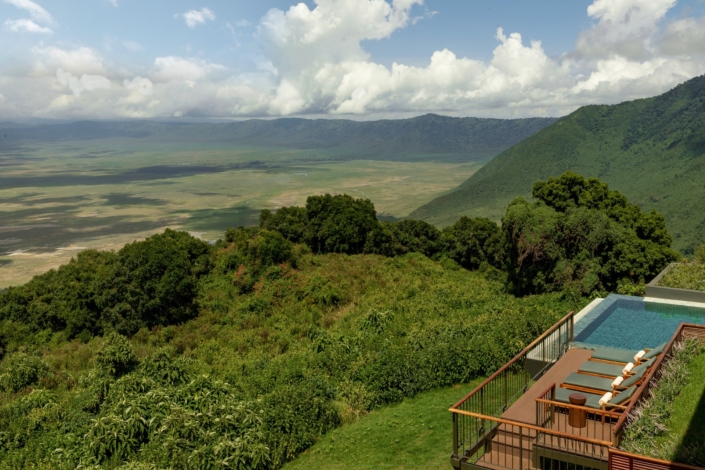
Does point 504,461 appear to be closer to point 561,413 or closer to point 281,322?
point 561,413

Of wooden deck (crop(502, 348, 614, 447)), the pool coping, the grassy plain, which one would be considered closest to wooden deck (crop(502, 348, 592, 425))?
wooden deck (crop(502, 348, 614, 447))

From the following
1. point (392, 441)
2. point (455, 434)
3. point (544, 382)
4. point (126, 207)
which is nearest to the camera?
point (455, 434)

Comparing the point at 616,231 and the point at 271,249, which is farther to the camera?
the point at 271,249

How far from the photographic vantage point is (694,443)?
695 centimetres

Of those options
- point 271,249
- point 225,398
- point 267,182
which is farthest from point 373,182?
point 225,398

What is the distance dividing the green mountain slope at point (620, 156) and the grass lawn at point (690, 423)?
70819 millimetres

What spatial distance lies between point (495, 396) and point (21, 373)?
1516cm

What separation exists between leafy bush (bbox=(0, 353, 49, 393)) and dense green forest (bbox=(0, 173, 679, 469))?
2.5 inches

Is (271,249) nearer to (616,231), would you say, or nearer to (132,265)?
(132,265)

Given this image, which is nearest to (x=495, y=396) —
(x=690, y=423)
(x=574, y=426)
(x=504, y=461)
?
(x=574, y=426)

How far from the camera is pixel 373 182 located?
19862 cm

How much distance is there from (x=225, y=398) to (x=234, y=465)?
259 cm

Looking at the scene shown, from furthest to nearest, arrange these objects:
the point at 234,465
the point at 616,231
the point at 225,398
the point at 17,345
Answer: the point at 17,345 → the point at 616,231 → the point at 225,398 → the point at 234,465

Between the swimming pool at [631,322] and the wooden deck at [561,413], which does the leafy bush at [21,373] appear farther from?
the swimming pool at [631,322]
